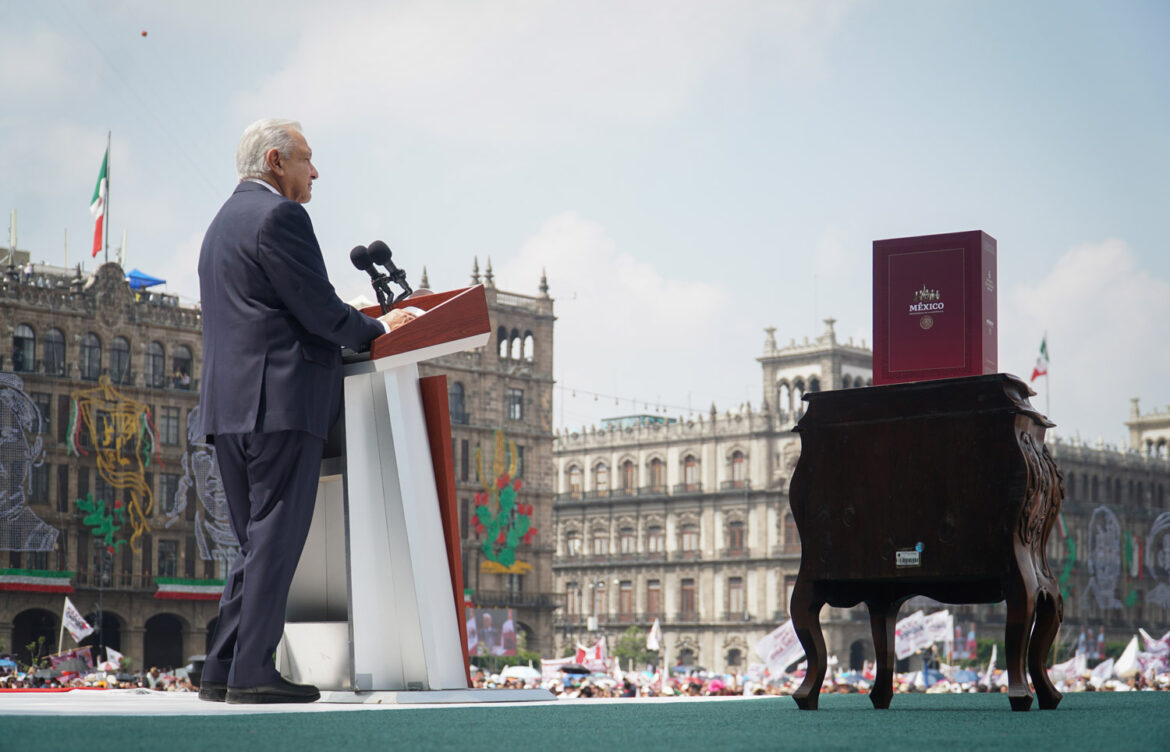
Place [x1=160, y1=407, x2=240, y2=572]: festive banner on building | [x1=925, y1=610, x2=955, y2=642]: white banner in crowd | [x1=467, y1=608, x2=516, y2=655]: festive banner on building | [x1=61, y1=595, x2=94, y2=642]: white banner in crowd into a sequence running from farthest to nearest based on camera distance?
[x1=467, y1=608, x2=516, y2=655]: festive banner on building → [x1=160, y1=407, x2=240, y2=572]: festive banner on building → [x1=61, y1=595, x2=94, y2=642]: white banner in crowd → [x1=925, y1=610, x2=955, y2=642]: white banner in crowd

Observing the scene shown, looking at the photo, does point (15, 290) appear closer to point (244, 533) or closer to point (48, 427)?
point (48, 427)

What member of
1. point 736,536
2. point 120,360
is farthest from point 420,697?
point 736,536

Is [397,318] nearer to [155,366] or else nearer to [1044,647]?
[1044,647]

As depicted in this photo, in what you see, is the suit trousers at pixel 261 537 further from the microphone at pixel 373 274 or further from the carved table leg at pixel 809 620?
the carved table leg at pixel 809 620

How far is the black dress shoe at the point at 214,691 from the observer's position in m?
3.65

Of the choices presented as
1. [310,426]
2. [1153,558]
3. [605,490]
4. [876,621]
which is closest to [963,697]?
[876,621]

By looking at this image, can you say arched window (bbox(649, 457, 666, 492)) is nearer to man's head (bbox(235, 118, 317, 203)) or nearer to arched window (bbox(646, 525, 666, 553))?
arched window (bbox(646, 525, 666, 553))

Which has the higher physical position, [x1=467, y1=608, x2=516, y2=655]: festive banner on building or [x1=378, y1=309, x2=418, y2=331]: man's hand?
[x1=378, y1=309, x2=418, y2=331]: man's hand

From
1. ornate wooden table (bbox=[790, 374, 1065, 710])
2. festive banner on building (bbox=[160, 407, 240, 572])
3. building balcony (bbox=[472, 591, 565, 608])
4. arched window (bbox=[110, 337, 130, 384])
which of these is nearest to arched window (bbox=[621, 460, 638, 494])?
building balcony (bbox=[472, 591, 565, 608])

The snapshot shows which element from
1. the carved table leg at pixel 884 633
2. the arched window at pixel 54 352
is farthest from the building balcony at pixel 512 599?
the carved table leg at pixel 884 633

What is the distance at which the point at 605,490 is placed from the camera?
57125mm

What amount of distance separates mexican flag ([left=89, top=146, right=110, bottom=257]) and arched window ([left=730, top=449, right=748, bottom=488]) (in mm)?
26422

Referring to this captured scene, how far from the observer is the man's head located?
3984 mm

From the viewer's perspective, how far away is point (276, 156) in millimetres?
3986
